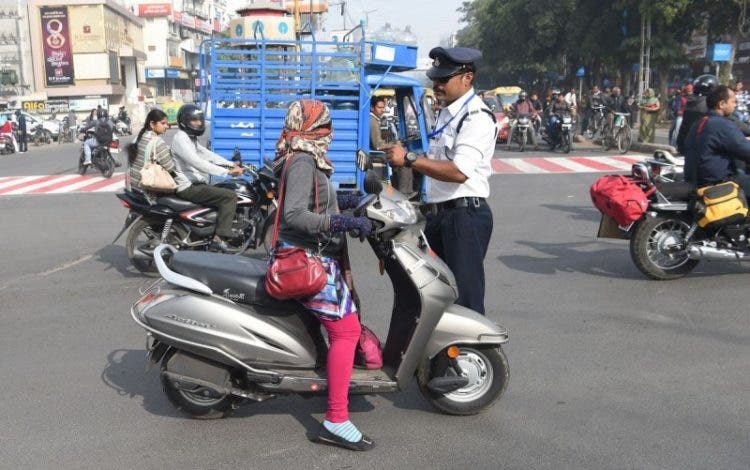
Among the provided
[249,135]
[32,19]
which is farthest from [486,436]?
[32,19]

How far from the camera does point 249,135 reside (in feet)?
30.3

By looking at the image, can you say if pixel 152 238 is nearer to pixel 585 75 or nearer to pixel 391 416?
pixel 391 416

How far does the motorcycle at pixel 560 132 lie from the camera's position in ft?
65.5

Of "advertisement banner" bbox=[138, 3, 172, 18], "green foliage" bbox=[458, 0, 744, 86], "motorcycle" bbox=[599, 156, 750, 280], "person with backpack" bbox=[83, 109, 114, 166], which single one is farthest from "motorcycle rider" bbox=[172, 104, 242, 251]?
"advertisement banner" bbox=[138, 3, 172, 18]

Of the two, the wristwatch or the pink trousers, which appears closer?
the pink trousers

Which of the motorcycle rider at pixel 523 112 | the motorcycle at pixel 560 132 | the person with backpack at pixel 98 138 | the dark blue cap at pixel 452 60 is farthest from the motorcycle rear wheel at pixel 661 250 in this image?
the motorcycle rider at pixel 523 112

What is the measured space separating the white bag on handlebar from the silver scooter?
328 centimetres

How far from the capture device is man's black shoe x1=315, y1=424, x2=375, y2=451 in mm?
3654

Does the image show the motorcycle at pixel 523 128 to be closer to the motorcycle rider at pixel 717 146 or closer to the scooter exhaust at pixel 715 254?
the motorcycle rider at pixel 717 146

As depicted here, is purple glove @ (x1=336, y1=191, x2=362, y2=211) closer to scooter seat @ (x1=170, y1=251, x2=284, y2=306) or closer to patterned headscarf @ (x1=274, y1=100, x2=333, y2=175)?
patterned headscarf @ (x1=274, y1=100, x2=333, y2=175)

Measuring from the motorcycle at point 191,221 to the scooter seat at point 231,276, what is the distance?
11.2ft

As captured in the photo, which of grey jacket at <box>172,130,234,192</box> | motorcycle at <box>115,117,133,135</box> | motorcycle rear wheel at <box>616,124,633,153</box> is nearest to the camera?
grey jacket at <box>172,130,234,192</box>

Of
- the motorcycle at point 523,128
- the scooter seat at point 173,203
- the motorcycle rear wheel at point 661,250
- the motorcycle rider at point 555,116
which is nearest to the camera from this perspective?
the motorcycle rear wheel at point 661,250

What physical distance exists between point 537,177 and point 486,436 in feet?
37.8
